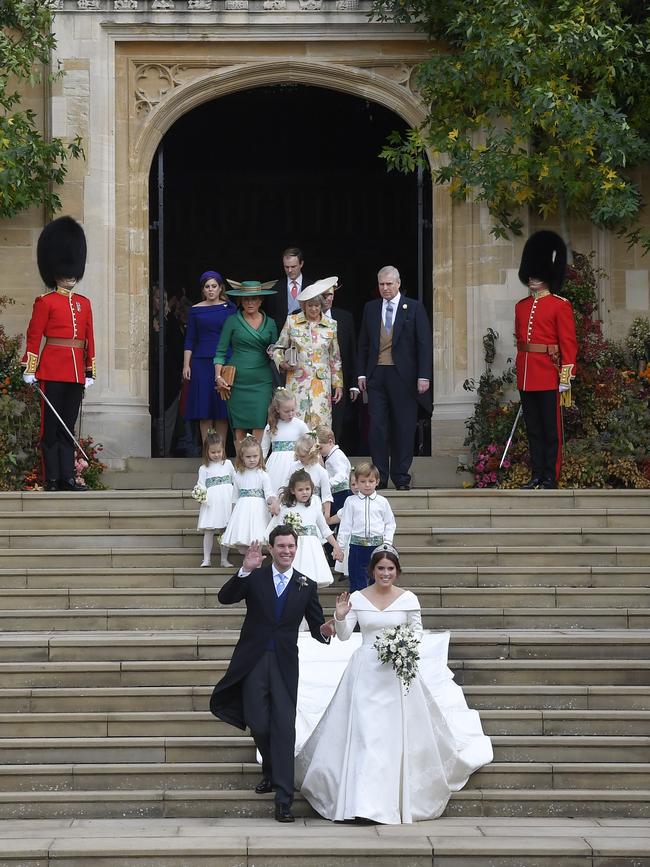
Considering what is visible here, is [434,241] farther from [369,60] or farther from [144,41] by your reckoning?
[144,41]

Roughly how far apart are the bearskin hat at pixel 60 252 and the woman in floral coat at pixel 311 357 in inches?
89.3

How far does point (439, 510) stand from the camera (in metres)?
12.2

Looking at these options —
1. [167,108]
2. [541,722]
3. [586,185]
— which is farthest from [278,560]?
[167,108]

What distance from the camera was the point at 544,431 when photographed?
13.1 m

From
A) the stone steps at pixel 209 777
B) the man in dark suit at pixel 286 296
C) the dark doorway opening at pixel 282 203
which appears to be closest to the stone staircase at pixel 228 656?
the stone steps at pixel 209 777

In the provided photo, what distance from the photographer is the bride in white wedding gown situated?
831 cm

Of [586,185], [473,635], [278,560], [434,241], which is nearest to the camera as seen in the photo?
[278,560]

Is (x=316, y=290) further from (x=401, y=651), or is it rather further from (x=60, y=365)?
(x=401, y=651)

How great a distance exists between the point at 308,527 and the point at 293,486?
29cm

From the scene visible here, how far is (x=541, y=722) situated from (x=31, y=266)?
26.1ft

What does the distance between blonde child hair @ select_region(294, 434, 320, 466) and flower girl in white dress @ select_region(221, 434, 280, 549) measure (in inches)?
10.7

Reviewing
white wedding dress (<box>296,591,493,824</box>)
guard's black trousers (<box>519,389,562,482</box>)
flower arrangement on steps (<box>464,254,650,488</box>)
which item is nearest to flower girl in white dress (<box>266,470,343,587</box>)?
white wedding dress (<box>296,591,493,824</box>)

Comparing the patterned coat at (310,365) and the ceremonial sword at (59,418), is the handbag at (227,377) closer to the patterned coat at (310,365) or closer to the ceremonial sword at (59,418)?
the patterned coat at (310,365)

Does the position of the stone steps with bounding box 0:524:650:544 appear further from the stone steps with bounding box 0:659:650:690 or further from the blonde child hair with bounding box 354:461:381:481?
the stone steps with bounding box 0:659:650:690
